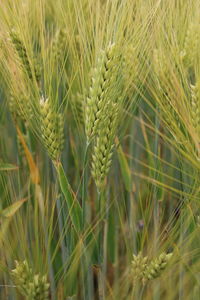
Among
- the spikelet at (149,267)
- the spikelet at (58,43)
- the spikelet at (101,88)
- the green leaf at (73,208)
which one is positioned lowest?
the spikelet at (149,267)

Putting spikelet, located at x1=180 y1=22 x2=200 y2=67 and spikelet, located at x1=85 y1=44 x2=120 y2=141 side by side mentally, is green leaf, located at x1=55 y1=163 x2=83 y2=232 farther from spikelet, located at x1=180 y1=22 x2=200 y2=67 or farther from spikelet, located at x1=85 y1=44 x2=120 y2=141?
spikelet, located at x1=180 y1=22 x2=200 y2=67

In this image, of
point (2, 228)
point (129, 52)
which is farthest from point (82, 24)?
point (2, 228)

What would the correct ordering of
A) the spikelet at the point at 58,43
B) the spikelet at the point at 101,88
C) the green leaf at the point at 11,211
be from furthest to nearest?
the spikelet at the point at 58,43
the green leaf at the point at 11,211
the spikelet at the point at 101,88

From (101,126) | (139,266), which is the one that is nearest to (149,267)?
(139,266)

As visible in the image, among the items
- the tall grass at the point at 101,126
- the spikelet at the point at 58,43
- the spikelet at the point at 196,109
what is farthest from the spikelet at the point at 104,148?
the spikelet at the point at 58,43

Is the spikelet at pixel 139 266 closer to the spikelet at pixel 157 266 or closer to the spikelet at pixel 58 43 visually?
the spikelet at pixel 157 266

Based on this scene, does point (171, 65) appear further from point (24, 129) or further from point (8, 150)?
point (8, 150)
